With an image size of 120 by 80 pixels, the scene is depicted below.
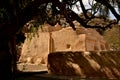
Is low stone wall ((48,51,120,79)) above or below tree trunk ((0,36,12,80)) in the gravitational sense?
below

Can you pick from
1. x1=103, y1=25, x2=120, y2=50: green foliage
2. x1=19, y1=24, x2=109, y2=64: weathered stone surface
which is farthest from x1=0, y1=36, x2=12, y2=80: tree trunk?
x1=103, y1=25, x2=120, y2=50: green foliage

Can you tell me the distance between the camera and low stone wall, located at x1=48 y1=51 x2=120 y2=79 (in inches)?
440

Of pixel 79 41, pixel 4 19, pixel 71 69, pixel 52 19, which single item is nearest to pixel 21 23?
pixel 4 19

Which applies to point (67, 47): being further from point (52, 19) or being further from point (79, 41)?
point (52, 19)

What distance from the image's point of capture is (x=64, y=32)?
66.8 feet

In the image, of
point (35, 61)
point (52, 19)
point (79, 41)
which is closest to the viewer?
point (52, 19)

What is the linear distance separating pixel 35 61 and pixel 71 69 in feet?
30.0

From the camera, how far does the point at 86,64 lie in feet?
38.4

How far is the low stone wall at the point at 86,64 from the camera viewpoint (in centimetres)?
1119

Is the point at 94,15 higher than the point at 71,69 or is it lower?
higher

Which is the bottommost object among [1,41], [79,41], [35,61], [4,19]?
[35,61]

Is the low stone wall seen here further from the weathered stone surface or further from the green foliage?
the green foliage

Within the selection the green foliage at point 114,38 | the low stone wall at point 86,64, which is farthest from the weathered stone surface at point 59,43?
the low stone wall at point 86,64

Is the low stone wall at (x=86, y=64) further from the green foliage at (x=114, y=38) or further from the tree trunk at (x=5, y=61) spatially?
the green foliage at (x=114, y=38)
